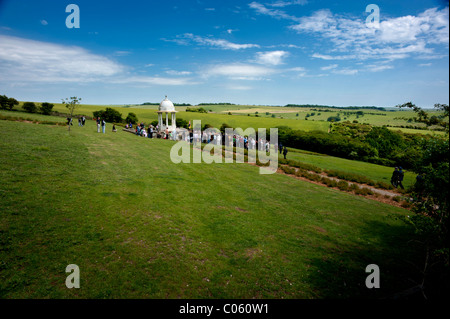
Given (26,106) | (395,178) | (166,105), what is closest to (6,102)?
(26,106)

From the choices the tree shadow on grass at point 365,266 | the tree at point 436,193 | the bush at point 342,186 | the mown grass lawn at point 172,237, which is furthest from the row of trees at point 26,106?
the tree at point 436,193

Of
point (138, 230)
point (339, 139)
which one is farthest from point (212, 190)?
point (339, 139)

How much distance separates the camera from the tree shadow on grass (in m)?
7.62

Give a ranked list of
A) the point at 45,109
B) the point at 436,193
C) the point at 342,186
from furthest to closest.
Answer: the point at 45,109 → the point at 342,186 → the point at 436,193

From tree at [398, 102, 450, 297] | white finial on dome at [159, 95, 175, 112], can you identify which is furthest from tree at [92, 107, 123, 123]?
tree at [398, 102, 450, 297]

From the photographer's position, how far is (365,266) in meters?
9.16

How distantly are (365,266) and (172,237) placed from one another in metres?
8.36

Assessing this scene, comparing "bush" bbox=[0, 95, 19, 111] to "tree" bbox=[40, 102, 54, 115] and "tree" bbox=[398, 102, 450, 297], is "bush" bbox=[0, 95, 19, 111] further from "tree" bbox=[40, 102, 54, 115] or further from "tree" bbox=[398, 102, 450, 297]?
"tree" bbox=[398, 102, 450, 297]

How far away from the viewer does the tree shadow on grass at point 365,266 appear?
7.62m

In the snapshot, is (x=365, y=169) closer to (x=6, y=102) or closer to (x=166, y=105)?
(x=166, y=105)

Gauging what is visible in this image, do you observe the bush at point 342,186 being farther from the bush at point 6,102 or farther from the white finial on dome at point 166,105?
the bush at point 6,102

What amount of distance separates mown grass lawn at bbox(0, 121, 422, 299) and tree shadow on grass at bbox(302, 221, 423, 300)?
0.05m

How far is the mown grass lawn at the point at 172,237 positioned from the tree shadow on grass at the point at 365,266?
51 mm
